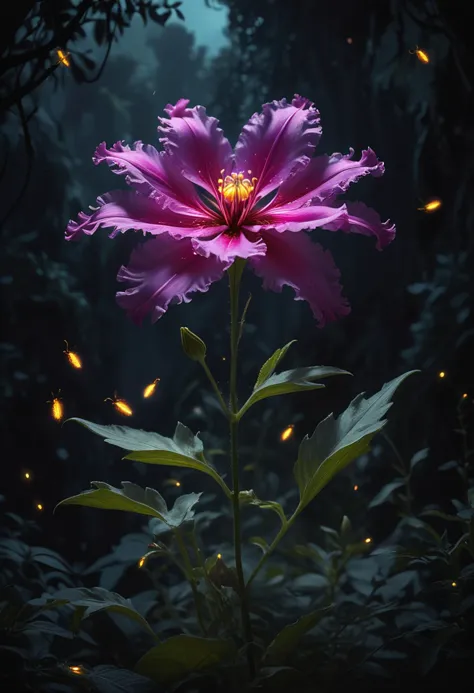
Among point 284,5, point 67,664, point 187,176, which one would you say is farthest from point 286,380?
point 284,5

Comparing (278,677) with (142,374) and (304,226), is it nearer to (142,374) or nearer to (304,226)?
(304,226)

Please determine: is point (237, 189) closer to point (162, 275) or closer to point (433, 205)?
point (162, 275)

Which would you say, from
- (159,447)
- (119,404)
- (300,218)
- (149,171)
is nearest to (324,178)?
(300,218)

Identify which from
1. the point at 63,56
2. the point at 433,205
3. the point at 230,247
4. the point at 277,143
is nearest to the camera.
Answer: the point at 230,247

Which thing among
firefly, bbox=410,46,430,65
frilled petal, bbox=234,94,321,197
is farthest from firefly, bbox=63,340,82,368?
firefly, bbox=410,46,430,65

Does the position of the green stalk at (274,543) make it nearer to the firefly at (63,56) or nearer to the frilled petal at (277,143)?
the frilled petal at (277,143)

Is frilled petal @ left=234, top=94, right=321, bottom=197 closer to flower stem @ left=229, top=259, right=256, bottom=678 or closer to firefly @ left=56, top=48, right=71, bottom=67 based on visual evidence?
flower stem @ left=229, top=259, right=256, bottom=678

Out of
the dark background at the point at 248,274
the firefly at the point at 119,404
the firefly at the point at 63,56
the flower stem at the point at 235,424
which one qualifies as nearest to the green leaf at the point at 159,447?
the flower stem at the point at 235,424
